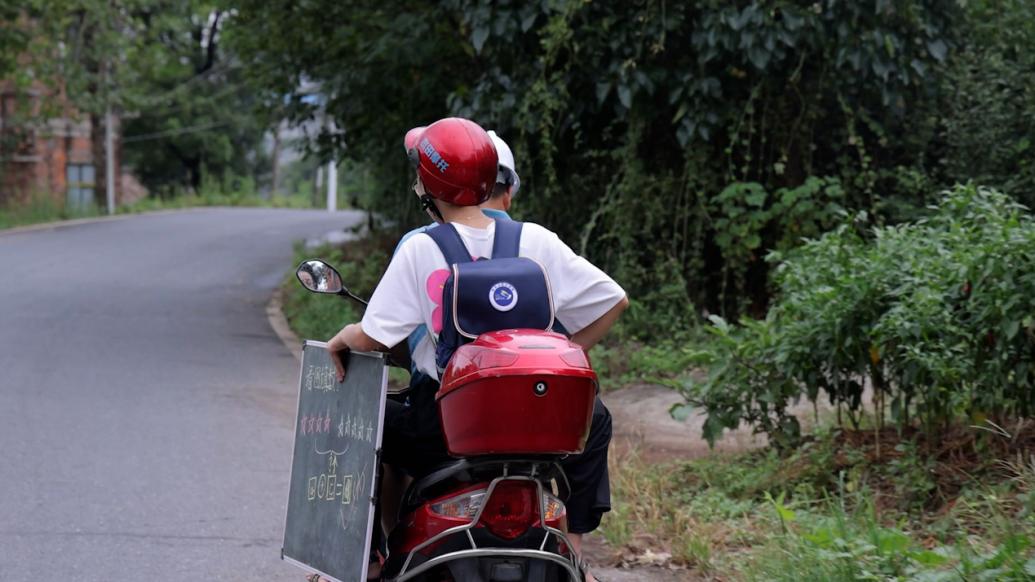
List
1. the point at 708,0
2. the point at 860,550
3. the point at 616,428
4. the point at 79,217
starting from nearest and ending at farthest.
Result: the point at 860,550
the point at 616,428
the point at 708,0
the point at 79,217

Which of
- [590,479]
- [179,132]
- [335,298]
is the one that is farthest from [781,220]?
[179,132]

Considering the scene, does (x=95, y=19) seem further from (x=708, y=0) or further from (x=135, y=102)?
(x=708, y=0)

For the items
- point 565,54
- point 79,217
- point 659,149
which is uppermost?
point 565,54

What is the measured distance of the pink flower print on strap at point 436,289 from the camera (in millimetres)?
3568

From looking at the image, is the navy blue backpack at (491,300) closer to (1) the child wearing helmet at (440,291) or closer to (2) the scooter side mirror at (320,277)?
(1) the child wearing helmet at (440,291)

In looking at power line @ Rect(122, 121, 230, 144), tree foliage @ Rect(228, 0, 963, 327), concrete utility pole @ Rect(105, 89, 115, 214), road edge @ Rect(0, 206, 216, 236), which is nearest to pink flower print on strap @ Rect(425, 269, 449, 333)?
tree foliage @ Rect(228, 0, 963, 327)

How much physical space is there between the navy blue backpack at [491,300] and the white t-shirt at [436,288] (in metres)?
0.09

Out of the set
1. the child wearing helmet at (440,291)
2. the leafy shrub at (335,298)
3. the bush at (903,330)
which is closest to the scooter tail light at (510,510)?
the child wearing helmet at (440,291)

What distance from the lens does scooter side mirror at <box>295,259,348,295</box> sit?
3770 millimetres

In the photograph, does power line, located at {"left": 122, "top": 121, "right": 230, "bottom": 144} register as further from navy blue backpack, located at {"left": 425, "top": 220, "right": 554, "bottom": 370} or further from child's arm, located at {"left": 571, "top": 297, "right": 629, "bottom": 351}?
navy blue backpack, located at {"left": 425, "top": 220, "right": 554, "bottom": 370}

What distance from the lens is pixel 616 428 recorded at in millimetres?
8406

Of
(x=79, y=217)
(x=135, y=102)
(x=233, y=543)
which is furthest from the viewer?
(x=135, y=102)

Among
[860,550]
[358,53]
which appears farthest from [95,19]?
[860,550]

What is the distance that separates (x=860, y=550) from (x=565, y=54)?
6.92m
